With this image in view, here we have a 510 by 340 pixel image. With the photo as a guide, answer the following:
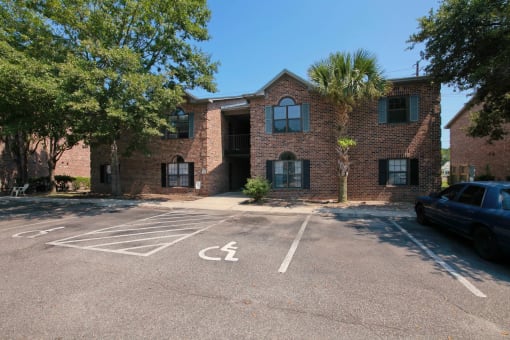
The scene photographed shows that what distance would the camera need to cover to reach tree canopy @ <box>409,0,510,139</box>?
8398mm

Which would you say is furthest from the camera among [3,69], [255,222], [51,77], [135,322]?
[51,77]

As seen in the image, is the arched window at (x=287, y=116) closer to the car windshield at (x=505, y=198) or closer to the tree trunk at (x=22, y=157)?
the car windshield at (x=505, y=198)

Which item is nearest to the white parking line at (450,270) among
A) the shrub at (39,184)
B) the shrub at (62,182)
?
the shrub at (39,184)

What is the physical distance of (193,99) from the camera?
54.6 ft

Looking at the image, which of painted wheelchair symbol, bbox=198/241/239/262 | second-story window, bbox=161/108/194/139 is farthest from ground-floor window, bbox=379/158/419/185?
second-story window, bbox=161/108/194/139

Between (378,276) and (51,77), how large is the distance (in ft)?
47.5

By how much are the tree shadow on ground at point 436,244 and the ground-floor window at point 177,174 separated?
1071 cm

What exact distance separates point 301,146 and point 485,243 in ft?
33.8

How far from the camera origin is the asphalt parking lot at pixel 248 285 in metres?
3.01

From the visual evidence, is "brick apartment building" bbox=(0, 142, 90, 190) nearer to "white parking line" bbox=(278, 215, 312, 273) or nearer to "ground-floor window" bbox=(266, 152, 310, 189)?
"ground-floor window" bbox=(266, 152, 310, 189)

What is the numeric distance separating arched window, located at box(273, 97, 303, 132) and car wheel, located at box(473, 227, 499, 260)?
10.4 m

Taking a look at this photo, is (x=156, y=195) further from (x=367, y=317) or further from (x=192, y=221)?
(x=367, y=317)

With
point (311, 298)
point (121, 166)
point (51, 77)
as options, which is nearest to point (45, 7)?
point (51, 77)

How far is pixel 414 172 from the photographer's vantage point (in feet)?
44.5
